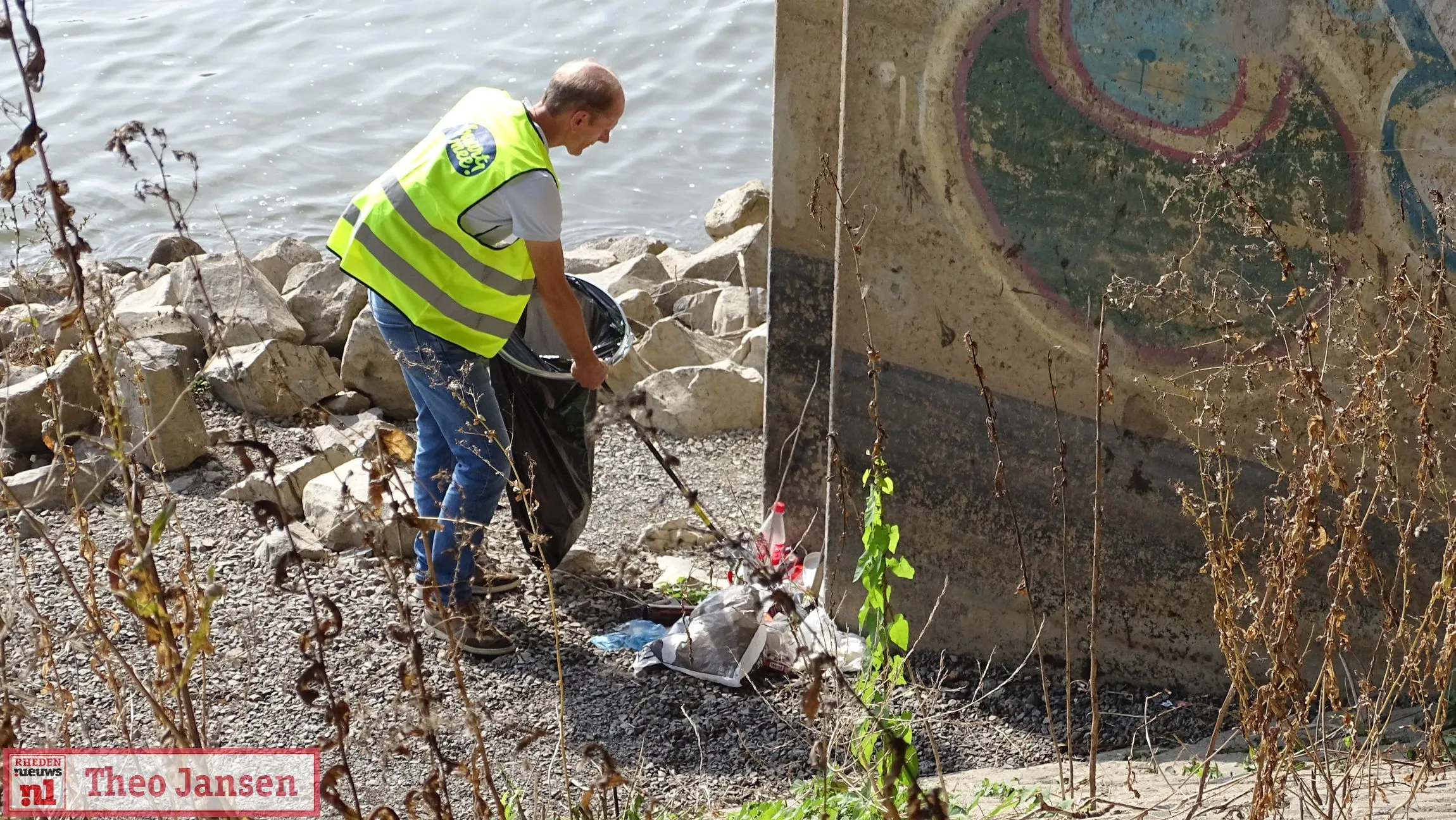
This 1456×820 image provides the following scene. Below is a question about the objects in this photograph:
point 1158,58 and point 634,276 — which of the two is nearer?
point 1158,58

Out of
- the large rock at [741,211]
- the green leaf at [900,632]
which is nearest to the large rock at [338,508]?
the green leaf at [900,632]

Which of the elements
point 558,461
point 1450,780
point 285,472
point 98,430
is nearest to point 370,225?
point 558,461

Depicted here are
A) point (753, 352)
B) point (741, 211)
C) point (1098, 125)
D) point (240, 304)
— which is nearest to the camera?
point (1098, 125)

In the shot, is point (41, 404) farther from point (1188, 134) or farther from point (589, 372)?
point (1188, 134)

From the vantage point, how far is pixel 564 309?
3.95m

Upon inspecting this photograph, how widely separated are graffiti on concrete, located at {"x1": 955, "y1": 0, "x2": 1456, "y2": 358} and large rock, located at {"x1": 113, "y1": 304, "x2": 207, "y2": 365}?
3.82m

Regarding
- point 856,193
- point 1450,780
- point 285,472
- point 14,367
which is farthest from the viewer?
point 14,367

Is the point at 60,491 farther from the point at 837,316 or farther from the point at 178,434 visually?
the point at 837,316

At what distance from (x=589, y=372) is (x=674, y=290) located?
10.2ft

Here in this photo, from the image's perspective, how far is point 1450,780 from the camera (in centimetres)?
286

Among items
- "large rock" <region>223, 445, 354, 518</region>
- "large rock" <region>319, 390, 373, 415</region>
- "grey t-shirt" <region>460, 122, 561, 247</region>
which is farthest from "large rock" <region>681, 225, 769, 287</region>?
"grey t-shirt" <region>460, 122, 561, 247</region>

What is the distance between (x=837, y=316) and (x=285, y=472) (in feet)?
7.02

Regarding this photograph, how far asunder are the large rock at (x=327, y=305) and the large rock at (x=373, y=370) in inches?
9.4

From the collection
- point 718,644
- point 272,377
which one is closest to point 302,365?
point 272,377
